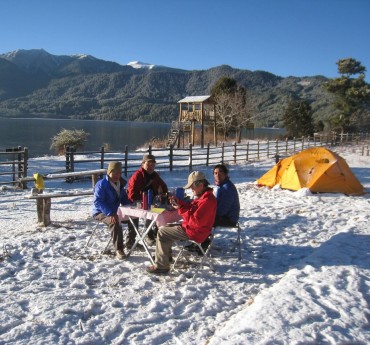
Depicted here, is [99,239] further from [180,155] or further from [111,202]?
[180,155]

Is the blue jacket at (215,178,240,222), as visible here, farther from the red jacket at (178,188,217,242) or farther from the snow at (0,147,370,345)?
the red jacket at (178,188,217,242)

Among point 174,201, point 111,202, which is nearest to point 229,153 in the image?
point 111,202

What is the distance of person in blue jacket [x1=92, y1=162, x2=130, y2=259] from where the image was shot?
538 centimetres

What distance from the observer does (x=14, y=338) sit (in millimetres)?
3352

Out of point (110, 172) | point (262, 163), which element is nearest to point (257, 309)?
point (110, 172)

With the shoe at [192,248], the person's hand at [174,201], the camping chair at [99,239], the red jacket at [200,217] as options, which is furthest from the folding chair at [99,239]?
the red jacket at [200,217]

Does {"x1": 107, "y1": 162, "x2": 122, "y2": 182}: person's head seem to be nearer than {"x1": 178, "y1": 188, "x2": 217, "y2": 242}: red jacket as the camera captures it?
No

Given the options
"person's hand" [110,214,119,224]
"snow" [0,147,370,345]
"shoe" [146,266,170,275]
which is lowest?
"snow" [0,147,370,345]

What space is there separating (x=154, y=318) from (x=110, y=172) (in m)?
2.29

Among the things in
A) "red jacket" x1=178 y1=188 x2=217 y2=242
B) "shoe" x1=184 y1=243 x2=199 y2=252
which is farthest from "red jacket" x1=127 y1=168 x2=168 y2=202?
"red jacket" x1=178 y1=188 x2=217 y2=242

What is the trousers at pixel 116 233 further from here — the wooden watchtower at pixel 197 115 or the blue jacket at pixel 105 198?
the wooden watchtower at pixel 197 115

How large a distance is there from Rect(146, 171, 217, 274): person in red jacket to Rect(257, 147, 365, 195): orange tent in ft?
20.0

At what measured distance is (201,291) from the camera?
4.45m

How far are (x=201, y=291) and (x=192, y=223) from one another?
771 millimetres
